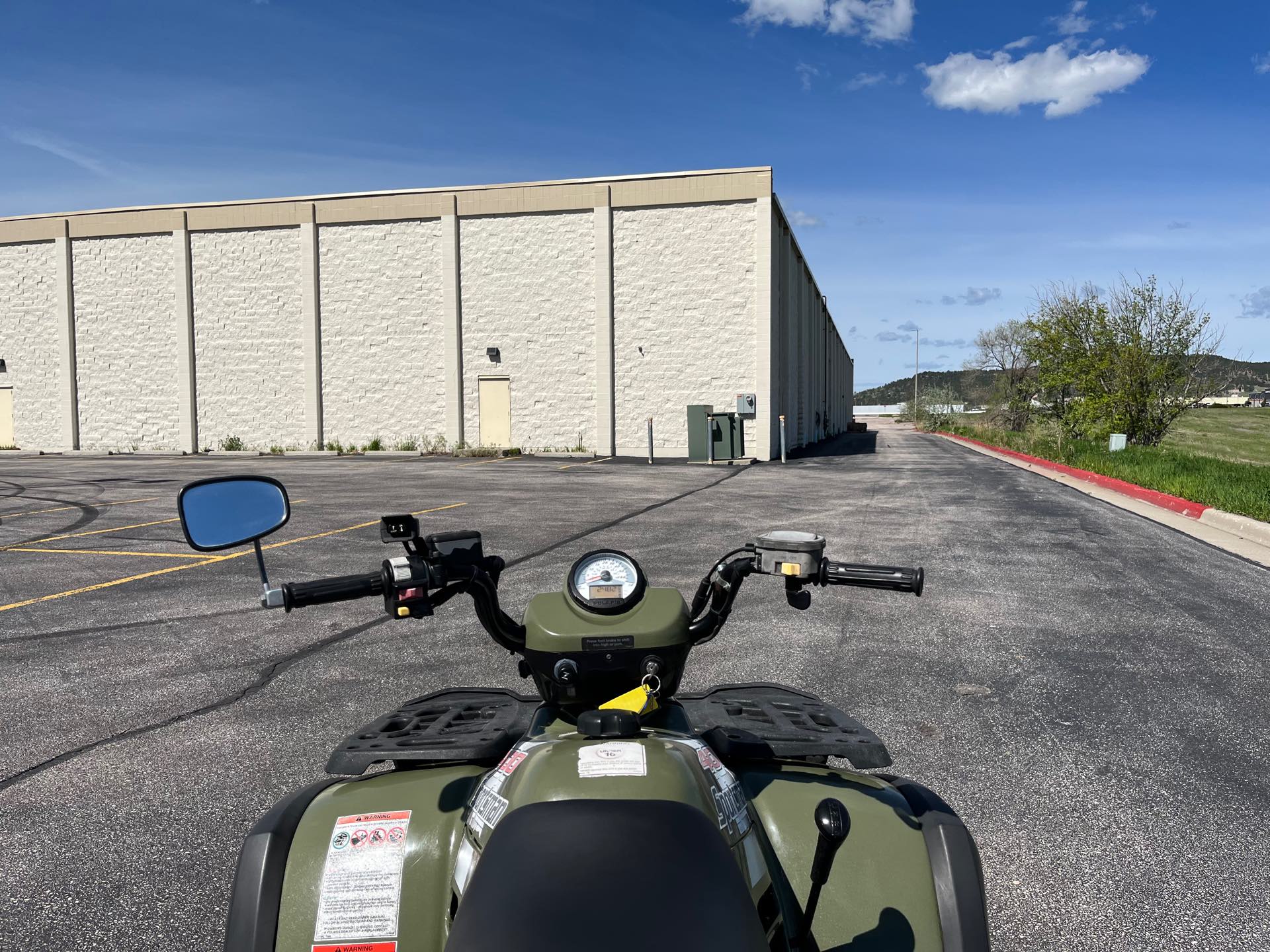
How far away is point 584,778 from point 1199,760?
400 centimetres

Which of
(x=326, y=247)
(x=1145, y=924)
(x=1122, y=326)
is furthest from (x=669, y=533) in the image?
(x=326, y=247)

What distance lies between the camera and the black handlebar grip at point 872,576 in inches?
92.7

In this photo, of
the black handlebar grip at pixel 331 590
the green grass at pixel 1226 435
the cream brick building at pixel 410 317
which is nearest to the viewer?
the black handlebar grip at pixel 331 590

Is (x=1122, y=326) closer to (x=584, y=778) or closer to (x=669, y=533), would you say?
(x=669, y=533)

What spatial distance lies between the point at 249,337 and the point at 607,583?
35460mm

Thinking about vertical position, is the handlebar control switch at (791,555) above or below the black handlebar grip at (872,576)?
above

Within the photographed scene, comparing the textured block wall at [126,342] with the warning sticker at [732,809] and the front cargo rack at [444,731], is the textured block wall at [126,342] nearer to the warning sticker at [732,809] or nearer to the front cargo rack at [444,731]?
the front cargo rack at [444,731]

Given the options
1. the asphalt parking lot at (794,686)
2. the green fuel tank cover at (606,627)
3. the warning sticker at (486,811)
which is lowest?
the asphalt parking lot at (794,686)

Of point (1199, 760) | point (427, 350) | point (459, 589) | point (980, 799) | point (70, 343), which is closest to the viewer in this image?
point (459, 589)

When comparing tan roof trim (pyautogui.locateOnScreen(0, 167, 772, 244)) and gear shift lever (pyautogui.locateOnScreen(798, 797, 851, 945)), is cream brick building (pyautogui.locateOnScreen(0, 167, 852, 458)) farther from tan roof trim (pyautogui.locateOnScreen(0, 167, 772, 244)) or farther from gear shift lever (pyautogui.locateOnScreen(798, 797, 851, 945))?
gear shift lever (pyautogui.locateOnScreen(798, 797, 851, 945))

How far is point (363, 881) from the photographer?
198 centimetres

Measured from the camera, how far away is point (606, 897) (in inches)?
50.1

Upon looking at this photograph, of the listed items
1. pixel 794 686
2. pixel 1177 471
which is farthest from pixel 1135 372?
pixel 794 686

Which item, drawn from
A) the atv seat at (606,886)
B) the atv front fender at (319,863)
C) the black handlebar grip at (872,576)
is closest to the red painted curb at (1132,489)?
the black handlebar grip at (872,576)
